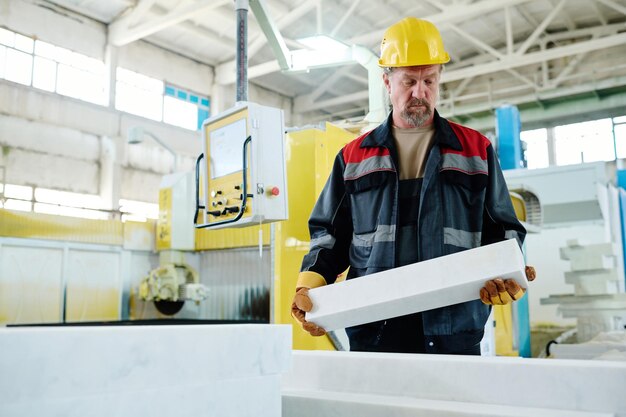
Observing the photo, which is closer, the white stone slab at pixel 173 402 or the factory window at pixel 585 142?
the white stone slab at pixel 173 402

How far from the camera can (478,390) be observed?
1.12 meters

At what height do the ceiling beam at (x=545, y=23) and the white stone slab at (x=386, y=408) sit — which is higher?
the ceiling beam at (x=545, y=23)

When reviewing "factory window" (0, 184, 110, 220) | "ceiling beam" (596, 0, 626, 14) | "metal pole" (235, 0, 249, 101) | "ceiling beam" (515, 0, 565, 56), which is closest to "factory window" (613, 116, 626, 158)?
"ceiling beam" (596, 0, 626, 14)

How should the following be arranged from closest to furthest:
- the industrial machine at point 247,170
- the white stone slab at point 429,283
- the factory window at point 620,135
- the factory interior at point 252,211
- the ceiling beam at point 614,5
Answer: the factory interior at point 252,211, the white stone slab at point 429,283, the industrial machine at point 247,170, the ceiling beam at point 614,5, the factory window at point 620,135

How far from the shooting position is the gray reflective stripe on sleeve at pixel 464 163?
69.6 inches

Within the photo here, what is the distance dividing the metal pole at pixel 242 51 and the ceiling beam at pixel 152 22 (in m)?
6.09

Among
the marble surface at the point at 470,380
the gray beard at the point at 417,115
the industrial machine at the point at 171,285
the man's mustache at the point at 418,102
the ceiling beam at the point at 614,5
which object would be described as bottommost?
the marble surface at the point at 470,380

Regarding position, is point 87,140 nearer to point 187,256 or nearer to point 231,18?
point 231,18

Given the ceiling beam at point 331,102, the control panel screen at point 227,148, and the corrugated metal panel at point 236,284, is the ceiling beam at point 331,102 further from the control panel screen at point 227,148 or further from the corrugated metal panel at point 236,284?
the control panel screen at point 227,148

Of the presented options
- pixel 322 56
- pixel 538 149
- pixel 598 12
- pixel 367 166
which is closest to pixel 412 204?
pixel 367 166

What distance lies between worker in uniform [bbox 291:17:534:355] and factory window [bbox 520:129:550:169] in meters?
11.3

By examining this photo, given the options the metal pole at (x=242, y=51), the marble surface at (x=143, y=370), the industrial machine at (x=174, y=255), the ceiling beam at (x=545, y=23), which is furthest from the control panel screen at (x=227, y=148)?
the ceiling beam at (x=545, y=23)

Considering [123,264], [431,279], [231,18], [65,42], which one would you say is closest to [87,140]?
[65,42]

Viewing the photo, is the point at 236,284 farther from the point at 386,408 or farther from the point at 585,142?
the point at 585,142
